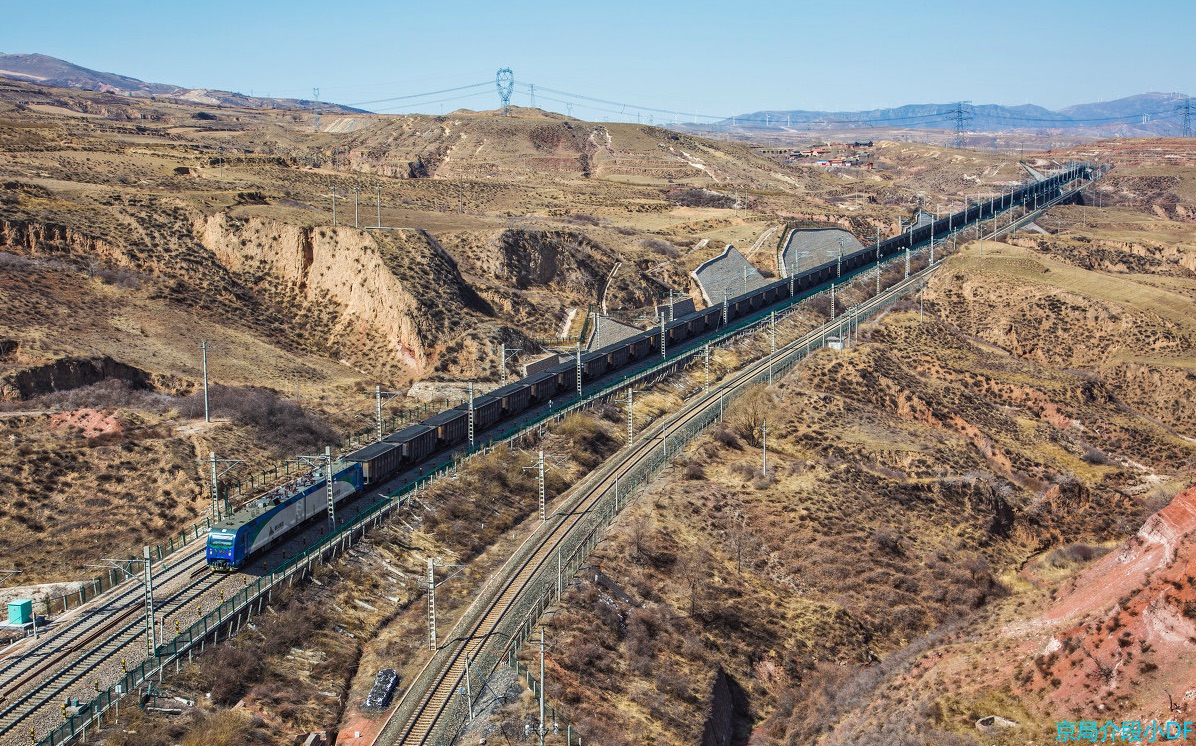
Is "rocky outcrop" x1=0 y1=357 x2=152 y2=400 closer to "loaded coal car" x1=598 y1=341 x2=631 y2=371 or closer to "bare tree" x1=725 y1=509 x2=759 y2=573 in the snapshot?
"loaded coal car" x1=598 y1=341 x2=631 y2=371

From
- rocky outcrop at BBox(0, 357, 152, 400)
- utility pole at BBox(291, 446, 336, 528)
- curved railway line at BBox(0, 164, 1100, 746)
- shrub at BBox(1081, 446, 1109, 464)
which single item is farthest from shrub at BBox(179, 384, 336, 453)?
shrub at BBox(1081, 446, 1109, 464)

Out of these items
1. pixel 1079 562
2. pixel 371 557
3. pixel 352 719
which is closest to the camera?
pixel 352 719

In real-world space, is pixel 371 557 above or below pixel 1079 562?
above

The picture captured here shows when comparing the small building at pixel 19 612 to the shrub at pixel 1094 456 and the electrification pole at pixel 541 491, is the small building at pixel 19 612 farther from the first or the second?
the shrub at pixel 1094 456

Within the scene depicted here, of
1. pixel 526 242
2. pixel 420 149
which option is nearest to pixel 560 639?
pixel 526 242

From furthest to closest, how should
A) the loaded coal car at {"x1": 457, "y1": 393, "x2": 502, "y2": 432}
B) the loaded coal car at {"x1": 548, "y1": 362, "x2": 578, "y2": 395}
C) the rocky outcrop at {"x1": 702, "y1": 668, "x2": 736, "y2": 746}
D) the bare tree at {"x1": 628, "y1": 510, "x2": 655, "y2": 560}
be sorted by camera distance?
1. the loaded coal car at {"x1": 548, "y1": 362, "x2": 578, "y2": 395}
2. the loaded coal car at {"x1": 457, "y1": 393, "x2": 502, "y2": 432}
3. the bare tree at {"x1": 628, "y1": 510, "x2": 655, "y2": 560}
4. the rocky outcrop at {"x1": 702, "y1": 668, "x2": 736, "y2": 746}

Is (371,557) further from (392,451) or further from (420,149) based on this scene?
(420,149)
